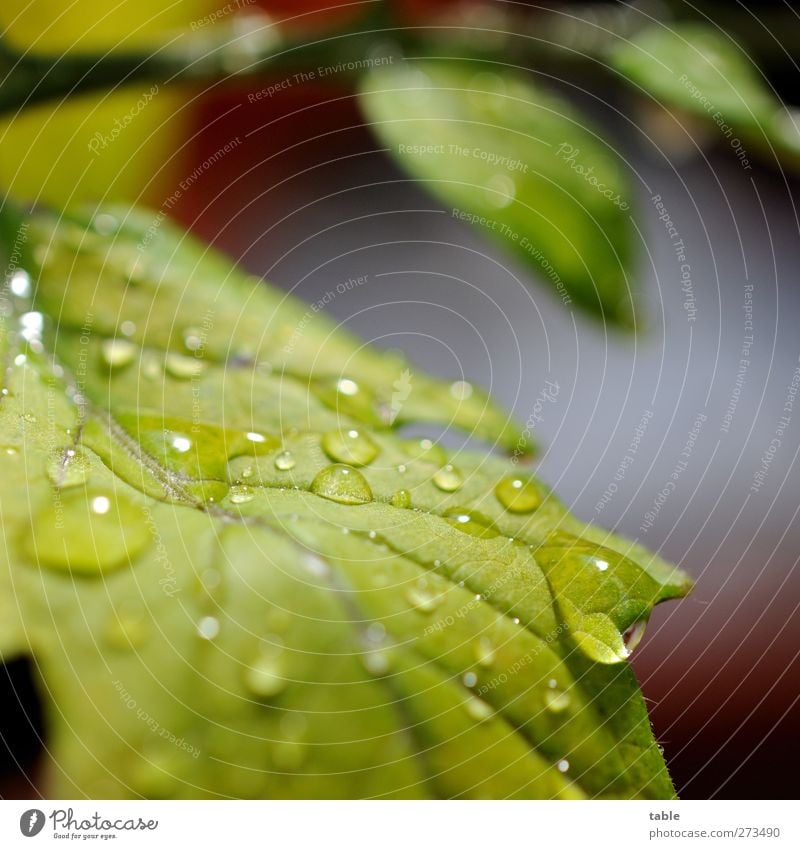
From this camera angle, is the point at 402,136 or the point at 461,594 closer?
the point at 461,594

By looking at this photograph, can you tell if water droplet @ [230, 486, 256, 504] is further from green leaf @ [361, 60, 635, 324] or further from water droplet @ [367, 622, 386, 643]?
green leaf @ [361, 60, 635, 324]

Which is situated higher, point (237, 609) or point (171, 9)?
point (171, 9)

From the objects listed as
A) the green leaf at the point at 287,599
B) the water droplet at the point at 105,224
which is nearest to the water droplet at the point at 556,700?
the green leaf at the point at 287,599

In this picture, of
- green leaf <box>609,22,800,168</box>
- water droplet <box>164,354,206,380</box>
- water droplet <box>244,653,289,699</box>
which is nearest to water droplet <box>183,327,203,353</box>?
water droplet <box>164,354,206,380</box>

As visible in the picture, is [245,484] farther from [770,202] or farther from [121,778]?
[770,202]

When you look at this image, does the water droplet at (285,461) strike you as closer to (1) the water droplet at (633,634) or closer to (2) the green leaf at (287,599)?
(2) the green leaf at (287,599)

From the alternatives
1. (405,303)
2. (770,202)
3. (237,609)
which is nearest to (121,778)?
(237,609)

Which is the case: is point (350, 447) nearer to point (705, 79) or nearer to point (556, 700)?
point (556, 700)
